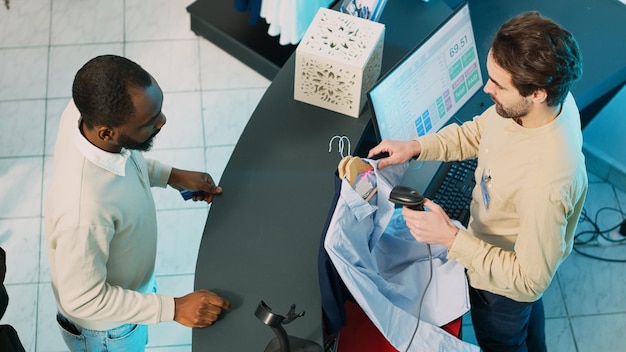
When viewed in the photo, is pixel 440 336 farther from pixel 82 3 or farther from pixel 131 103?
pixel 82 3

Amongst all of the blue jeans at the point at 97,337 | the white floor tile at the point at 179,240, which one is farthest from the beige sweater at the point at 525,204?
the white floor tile at the point at 179,240

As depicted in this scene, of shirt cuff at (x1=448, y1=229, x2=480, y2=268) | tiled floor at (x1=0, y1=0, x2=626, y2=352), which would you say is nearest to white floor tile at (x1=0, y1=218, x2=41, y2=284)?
tiled floor at (x1=0, y1=0, x2=626, y2=352)

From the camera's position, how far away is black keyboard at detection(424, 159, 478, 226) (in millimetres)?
2855

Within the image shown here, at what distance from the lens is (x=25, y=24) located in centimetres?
450

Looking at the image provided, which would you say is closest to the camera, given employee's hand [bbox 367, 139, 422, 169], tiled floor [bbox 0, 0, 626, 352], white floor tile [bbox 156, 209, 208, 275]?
employee's hand [bbox 367, 139, 422, 169]

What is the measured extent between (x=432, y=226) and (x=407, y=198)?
11 cm

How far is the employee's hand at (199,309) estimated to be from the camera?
2.26m

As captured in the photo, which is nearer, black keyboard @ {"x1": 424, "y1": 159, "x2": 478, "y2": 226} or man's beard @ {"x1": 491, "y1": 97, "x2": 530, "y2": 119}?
man's beard @ {"x1": 491, "y1": 97, "x2": 530, "y2": 119}

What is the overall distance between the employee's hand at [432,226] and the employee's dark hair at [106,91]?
2.79ft

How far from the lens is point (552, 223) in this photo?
2025 mm

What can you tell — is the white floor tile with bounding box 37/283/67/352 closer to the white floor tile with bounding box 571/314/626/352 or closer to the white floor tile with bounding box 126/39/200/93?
the white floor tile with bounding box 126/39/200/93

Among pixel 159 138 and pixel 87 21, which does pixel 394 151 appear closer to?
pixel 159 138

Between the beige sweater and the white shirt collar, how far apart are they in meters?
0.98

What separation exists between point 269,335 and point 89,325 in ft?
1.96
